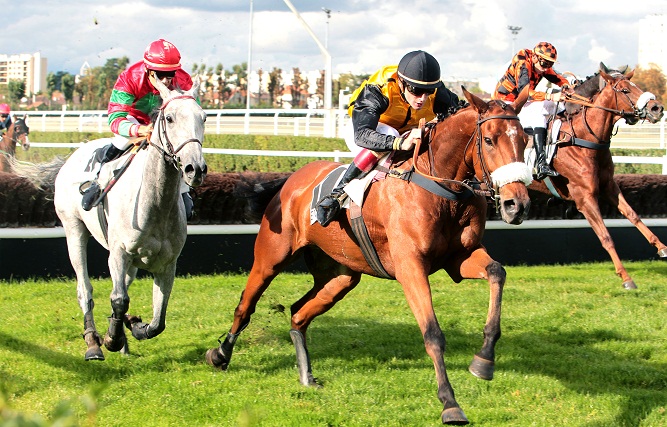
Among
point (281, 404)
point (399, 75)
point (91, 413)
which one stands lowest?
point (281, 404)

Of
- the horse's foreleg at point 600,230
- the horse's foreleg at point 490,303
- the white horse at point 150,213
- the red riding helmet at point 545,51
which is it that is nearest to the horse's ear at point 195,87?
the white horse at point 150,213

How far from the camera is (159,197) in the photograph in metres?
5.48

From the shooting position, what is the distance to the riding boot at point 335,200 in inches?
205

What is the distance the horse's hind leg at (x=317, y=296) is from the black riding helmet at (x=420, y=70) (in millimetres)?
1442

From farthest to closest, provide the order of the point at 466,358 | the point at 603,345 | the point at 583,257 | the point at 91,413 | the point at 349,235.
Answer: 1. the point at 583,257
2. the point at 603,345
3. the point at 466,358
4. the point at 349,235
5. the point at 91,413

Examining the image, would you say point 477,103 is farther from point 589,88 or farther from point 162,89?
point 589,88

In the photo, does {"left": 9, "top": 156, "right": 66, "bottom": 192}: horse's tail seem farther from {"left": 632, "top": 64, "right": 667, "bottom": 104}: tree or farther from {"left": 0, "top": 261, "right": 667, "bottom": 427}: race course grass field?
{"left": 632, "top": 64, "right": 667, "bottom": 104}: tree

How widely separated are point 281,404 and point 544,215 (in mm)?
7258

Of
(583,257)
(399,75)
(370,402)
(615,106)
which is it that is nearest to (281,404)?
(370,402)

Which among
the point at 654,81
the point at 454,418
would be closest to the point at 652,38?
the point at 654,81

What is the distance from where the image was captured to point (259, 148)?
26094 mm

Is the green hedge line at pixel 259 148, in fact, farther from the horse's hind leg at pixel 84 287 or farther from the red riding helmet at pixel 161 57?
the red riding helmet at pixel 161 57

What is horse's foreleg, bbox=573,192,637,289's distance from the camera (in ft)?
29.6

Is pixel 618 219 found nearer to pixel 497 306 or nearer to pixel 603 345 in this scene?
pixel 603 345
